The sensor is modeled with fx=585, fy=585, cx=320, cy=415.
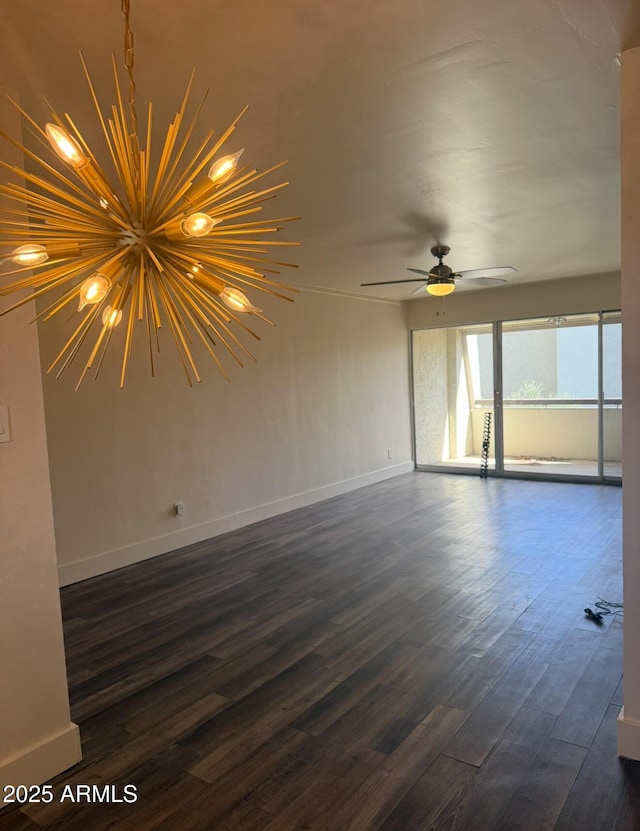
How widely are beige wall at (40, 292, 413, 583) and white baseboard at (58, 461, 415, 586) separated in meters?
0.01

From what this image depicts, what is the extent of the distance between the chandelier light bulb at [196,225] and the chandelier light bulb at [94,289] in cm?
20

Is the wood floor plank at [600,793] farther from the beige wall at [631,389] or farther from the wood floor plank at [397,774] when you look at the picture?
the wood floor plank at [397,774]

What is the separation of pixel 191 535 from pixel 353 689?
283 cm

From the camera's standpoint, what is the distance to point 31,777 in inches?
84.7

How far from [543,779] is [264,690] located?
4.13 feet

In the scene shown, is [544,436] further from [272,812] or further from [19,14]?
[19,14]

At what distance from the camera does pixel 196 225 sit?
1207 millimetres

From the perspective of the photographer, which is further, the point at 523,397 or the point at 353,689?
the point at 523,397

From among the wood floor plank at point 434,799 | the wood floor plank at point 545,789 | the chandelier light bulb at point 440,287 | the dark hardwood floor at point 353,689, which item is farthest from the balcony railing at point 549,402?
the wood floor plank at point 434,799

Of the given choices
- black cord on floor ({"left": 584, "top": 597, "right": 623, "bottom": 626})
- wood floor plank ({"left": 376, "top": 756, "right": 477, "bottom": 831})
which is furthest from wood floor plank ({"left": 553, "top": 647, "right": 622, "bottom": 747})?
wood floor plank ({"left": 376, "top": 756, "right": 477, "bottom": 831})

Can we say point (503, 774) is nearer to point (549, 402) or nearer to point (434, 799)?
point (434, 799)

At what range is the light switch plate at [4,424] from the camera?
6.88 feet

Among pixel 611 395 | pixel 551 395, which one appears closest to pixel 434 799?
pixel 611 395

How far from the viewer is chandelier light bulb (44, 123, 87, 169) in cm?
117
